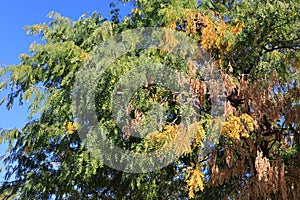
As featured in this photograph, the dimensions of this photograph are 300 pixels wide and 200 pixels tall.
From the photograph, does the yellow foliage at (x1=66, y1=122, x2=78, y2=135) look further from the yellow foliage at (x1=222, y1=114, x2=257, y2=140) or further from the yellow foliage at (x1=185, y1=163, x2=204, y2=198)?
the yellow foliage at (x1=222, y1=114, x2=257, y2=140)

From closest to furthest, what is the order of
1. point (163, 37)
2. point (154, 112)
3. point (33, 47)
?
point (154, 112) < point (163, 37) < point (33, 47)

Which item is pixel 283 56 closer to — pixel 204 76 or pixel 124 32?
pixel 204 76

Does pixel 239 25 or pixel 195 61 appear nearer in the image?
pixel 195 61

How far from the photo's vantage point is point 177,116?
4793mm

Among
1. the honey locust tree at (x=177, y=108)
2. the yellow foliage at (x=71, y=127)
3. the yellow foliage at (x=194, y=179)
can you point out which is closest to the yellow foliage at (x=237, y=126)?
the honey locust tree at (x=177, y=108)

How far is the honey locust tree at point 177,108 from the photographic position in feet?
15.4

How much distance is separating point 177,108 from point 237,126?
2.28ft

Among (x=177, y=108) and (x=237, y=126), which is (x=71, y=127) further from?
(x=237, y=126)

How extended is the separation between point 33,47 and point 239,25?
8.09 ft

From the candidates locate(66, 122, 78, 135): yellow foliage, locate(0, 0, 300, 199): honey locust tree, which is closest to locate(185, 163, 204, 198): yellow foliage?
locate(0, 0, 300, 199): honey locust tree

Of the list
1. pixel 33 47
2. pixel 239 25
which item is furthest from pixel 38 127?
pixel 239 25

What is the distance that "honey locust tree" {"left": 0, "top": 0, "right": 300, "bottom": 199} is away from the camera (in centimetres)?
469

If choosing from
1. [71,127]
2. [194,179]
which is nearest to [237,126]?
[194,179]

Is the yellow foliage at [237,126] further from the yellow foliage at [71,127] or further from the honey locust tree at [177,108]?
the yellow foliage at [71,127]
